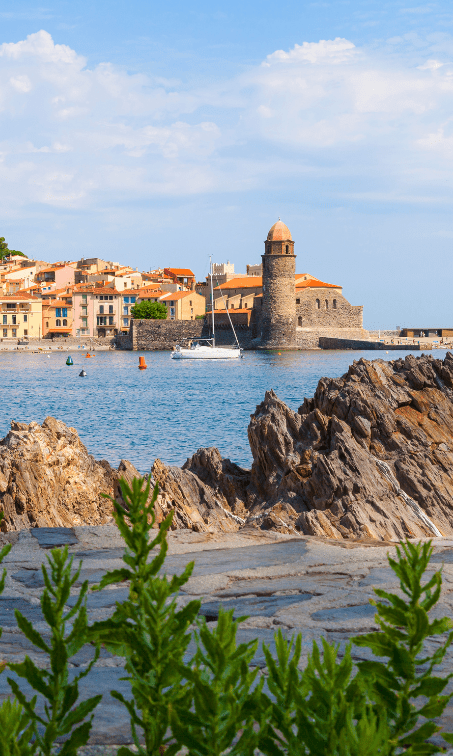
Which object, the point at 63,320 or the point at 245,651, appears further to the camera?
the point at 63,320

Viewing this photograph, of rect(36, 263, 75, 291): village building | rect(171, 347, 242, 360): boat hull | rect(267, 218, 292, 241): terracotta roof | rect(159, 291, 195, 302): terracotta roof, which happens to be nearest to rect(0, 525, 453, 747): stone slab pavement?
rect(171, 347, 242, 360): boat hull

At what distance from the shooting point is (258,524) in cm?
605

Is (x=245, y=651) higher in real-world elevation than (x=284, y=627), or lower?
higher

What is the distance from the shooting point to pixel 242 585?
12.0 ft

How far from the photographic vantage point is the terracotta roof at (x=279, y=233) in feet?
289

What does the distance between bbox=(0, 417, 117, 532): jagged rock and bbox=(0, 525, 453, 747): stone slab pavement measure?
130 centimetres

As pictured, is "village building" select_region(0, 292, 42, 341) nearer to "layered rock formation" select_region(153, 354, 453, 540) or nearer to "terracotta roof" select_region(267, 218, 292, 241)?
"terracotta roof" select_region(267, 218, 292, 241)

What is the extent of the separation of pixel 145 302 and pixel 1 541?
3568 inches

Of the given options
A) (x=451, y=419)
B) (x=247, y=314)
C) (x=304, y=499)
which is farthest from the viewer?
(x=247, y=314)

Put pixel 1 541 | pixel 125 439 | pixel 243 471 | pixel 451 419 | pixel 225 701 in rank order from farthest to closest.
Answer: pixel 125 439 < pixel 243 471 < pixel 451 419 < pixel 1 541 < pixel 225 701

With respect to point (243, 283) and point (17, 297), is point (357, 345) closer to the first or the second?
point (243, 283)

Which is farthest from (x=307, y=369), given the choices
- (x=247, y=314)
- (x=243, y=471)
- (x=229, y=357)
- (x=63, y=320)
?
(x=243, y=471)

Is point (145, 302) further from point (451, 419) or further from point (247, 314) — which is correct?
point (451, 419)

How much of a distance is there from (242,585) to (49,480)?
→ 3.50 m
